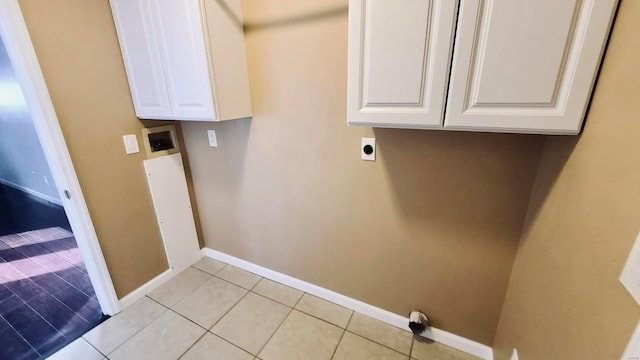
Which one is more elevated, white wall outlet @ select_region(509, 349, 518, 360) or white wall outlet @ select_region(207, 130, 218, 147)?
white wall outlet @ select_region(207, 130, 218, 147)

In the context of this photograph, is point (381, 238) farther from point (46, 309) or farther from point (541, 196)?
point (46, 309)

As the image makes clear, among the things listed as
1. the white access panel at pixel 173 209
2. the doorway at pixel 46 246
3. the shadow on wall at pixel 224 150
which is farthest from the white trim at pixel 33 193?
the shadow on wall at pixel 224 150

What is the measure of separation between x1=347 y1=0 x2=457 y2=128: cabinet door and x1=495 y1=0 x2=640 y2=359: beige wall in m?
0.42

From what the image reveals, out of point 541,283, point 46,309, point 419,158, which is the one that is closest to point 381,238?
point 419,158

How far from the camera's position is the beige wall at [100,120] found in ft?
4.70

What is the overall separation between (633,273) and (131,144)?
245 centimetres

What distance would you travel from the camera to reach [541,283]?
0.96m

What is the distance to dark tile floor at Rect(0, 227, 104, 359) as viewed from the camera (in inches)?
64.7

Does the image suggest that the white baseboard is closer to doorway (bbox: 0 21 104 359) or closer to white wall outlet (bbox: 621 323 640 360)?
doorway (bbox: 0 21 104 359)

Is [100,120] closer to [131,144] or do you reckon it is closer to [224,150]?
[131,144]

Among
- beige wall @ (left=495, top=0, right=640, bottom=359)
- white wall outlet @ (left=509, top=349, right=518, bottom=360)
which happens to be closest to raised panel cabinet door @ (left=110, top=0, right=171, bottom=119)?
beige wall @ (left=495, top=0, right=640, bottom=359)

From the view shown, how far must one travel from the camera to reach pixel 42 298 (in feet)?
6.49

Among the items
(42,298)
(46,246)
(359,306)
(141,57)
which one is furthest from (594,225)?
(46,246)

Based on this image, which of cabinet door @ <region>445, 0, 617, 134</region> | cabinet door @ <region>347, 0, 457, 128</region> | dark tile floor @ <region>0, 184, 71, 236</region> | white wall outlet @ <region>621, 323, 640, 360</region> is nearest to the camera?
white wall outlet @ <region>621, 323, 640, 360</region>
